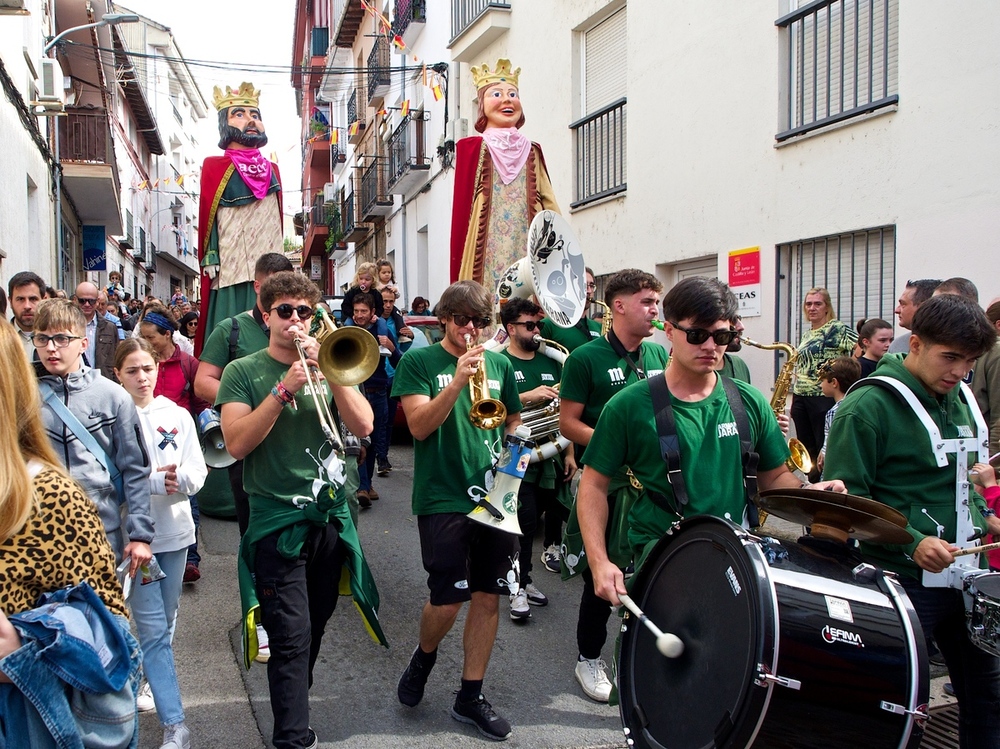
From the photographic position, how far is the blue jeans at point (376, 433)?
7.51 metres

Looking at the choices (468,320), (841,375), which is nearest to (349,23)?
(841,375)

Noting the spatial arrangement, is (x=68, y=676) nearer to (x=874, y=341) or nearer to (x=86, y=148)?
(x=874, y=341)

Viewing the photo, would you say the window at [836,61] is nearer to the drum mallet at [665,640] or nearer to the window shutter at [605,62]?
the window shutter at [605,62]

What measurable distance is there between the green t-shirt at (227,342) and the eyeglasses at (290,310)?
37.1 inches

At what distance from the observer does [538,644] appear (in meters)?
4.75

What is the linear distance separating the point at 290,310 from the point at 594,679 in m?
2.18

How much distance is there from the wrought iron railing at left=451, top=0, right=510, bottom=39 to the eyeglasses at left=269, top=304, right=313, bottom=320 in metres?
11.7

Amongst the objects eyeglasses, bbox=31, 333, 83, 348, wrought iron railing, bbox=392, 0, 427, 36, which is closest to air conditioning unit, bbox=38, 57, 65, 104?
wrought iron railing, bbox=392, 0, 427, 36

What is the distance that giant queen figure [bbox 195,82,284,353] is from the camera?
629cm

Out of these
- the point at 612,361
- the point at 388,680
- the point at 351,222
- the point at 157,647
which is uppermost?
the point at 351,222

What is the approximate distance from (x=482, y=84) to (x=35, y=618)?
6.20 metres

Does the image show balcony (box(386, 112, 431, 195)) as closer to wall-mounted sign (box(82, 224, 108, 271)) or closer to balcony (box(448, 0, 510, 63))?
balcony (box(448, 0, 510, 63))

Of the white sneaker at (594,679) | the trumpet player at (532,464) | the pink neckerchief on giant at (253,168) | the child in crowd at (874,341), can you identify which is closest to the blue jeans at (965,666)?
the white sneaker at (594,679)

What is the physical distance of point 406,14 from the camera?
733 inches
